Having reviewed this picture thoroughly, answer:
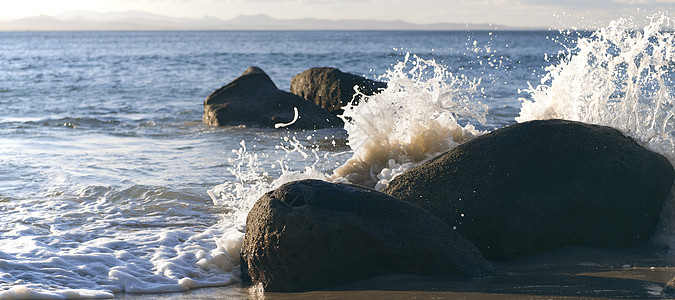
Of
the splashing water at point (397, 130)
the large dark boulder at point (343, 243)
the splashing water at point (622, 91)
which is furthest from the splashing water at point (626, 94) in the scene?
the large dark boulder at point (343, 243)

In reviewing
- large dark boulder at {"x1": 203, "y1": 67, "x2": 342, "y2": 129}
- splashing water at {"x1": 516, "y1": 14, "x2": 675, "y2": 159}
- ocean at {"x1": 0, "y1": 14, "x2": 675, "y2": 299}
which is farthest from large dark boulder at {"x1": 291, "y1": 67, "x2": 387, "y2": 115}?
splashing water at {"x1": 516, "y1": 14, "x2": 675, "y2": 159}

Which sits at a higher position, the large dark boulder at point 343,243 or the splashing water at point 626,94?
the splashing water at point 626,94

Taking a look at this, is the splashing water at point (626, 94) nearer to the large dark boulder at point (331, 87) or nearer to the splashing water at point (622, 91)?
the splashing water at point (622, 91)

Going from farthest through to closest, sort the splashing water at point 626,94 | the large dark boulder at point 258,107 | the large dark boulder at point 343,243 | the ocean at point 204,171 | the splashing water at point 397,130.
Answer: the large dark boulder at point 258,107 < the splashing water at point 397,130 < the splashing water at point 626,94 < the ocean at point 204,171 < the large dark boulder at point 343,243

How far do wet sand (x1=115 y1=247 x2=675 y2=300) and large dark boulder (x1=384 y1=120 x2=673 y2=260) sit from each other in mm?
203

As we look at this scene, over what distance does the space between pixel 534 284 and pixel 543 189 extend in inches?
37.8

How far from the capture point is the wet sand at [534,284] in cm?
354

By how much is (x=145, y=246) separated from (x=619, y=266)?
3373 millimetres

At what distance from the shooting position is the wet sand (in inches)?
139

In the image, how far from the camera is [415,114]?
570 cm

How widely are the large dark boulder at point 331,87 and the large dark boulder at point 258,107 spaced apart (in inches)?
21.8

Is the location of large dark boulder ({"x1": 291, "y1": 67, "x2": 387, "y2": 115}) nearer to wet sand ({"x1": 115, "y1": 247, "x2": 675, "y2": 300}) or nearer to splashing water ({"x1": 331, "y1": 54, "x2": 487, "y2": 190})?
splashing water ({"x1": 331, "y1": 54, "x2": 487, "y2": 190})

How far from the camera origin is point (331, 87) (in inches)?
482

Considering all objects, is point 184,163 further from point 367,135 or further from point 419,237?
point 419,237
